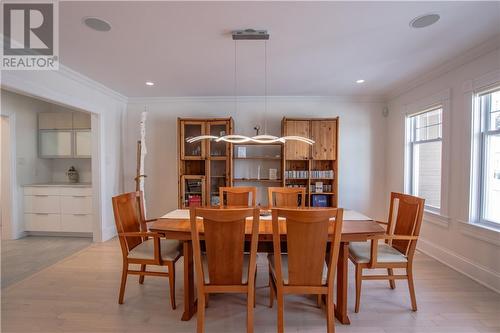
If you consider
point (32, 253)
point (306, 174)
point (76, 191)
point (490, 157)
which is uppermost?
point (490, 157)

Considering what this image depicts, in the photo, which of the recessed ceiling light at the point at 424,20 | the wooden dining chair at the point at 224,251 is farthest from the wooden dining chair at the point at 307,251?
the recessed ceiling light at the point at 424,20

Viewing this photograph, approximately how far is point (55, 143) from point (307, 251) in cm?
485

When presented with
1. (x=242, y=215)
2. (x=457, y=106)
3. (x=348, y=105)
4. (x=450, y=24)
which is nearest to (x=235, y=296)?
(x=242, y=215)

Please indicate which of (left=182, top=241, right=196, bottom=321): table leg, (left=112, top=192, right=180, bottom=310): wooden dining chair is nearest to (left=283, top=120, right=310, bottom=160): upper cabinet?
(left=112, top=192, right=180, bottom=310): wooden dining chair

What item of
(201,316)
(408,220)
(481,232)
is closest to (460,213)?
(481,232)

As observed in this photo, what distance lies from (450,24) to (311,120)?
212cm

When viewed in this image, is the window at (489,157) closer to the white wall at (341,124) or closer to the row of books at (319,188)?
the white wall at (341,124)

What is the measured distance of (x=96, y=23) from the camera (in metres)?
2.03

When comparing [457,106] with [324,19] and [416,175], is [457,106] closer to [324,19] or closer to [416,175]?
[416,175]

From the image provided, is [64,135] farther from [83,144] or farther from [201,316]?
[201,316]

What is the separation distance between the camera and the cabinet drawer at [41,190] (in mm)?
4004

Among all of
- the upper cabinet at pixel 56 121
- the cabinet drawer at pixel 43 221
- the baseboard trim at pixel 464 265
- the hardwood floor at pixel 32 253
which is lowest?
the hardwood floor at pixel 32 253

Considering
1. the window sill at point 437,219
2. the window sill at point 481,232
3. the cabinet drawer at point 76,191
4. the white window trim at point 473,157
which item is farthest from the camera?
the cabinet drawer at point 76,191

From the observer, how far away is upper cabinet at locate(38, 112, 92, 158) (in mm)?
4297
